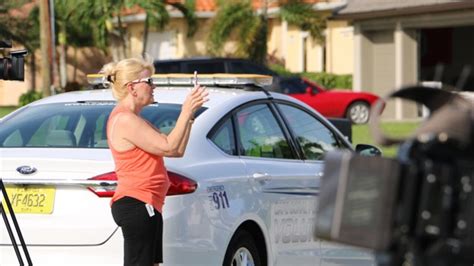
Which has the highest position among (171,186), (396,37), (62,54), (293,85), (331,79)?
(396,37)

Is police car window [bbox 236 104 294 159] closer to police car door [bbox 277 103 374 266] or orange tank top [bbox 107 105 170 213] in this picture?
police car door [bbox 277 103 374 266]

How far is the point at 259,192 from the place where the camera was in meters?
7.68

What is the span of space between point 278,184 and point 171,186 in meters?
1.22

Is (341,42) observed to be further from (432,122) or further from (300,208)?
(432,122)

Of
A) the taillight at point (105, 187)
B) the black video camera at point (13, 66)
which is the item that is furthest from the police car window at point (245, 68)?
the taillight at point (105, 187)

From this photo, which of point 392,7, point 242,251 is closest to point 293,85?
point 392,7

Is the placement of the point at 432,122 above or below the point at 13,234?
above

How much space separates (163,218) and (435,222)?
3.83 metres

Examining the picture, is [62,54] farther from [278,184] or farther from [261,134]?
[278,184]

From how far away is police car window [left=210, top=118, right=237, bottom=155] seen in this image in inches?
299

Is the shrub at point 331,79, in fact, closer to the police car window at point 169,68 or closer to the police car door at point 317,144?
the police car window at point 169,68

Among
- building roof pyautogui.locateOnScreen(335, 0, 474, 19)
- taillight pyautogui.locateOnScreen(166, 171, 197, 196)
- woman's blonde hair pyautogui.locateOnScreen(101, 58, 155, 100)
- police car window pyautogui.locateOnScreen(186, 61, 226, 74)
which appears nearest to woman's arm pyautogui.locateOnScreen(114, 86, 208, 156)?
woman's blonde hair pyautogui.locateOnScreen(101, 58, 155, 100)

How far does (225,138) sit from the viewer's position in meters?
7.70

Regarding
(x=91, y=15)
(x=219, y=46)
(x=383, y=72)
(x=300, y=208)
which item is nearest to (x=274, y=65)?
(x=219, y=46)
